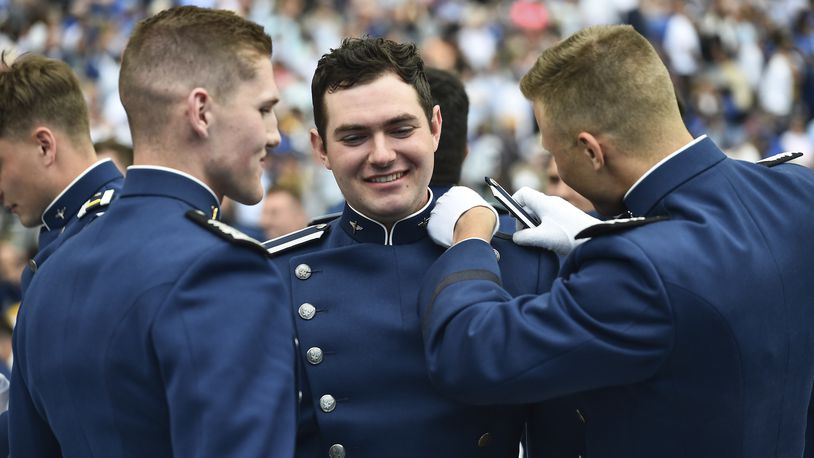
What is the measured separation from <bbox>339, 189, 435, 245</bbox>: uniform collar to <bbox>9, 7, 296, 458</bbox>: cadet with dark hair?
611mm

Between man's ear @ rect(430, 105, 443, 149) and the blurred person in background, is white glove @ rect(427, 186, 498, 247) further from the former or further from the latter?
the blurred person in background

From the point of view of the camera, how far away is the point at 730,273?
9.08 feet

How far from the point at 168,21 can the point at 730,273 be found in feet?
4.77

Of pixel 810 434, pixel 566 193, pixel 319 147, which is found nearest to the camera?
pixel 319 147

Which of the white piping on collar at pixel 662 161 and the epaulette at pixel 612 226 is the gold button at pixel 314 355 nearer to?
the epaulette at pixel 612 226

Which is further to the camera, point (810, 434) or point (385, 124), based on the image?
point (810, 434)

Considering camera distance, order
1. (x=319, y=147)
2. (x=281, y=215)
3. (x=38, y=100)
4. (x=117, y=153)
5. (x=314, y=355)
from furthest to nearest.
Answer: (x=281, y=215) → (x=117, y=153) → (x=38, y=100) → (x=319, y=147) → (x=314, y=355)

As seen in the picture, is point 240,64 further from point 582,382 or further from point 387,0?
point 387,0

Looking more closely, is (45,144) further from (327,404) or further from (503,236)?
(503,236)

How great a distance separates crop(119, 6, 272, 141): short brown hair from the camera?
261 cm

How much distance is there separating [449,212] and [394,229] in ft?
0.61

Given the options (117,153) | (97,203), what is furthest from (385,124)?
(117,153)

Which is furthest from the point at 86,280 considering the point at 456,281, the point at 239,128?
the point at 456,281

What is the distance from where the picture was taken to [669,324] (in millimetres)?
2736
